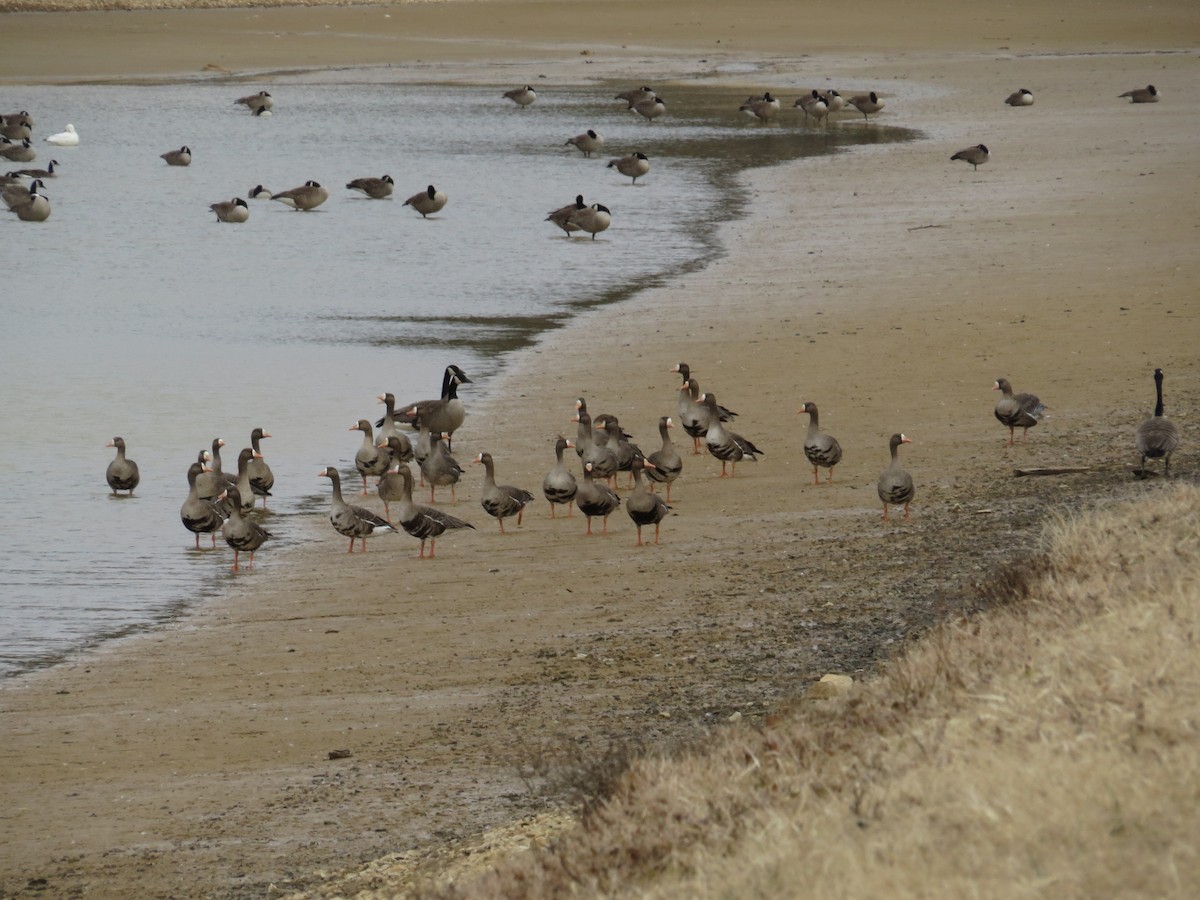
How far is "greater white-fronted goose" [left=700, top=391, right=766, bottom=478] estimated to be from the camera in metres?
15.1

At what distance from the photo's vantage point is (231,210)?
3253 centimetres

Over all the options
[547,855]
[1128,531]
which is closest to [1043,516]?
[1128,531]

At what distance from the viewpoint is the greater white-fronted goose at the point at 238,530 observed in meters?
13.5

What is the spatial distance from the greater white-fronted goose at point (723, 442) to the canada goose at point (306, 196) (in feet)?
66.6

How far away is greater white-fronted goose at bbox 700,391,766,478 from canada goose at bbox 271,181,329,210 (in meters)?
20.3

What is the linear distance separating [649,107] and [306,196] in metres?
16.0

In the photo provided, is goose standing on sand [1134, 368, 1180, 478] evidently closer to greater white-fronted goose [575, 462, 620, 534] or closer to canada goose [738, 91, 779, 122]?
greater white-fronted goose [575, 462, 620, 534]

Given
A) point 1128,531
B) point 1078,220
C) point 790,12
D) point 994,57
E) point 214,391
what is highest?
point 790,12

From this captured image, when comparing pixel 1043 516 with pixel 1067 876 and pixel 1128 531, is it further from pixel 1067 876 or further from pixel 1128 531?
pixel 1067 876

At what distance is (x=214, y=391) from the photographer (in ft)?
64.4

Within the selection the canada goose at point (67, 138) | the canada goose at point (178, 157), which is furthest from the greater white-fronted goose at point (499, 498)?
the canada goose at point (67, 138)

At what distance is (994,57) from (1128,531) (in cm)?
5398

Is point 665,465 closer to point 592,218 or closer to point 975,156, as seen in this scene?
point 592,218

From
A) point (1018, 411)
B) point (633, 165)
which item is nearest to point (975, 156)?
point (633, 165)
